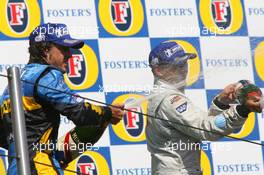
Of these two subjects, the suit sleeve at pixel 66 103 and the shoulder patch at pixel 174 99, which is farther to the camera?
the shoulder patch at pixel 174 99

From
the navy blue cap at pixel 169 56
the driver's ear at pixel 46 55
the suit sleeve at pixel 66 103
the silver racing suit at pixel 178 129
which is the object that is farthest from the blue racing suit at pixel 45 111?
the navy blue cap at pixel 169 56

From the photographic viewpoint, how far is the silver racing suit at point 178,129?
5414mm

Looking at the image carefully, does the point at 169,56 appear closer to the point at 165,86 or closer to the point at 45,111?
the point at 165,86

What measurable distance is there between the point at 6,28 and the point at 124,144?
0.94 meters

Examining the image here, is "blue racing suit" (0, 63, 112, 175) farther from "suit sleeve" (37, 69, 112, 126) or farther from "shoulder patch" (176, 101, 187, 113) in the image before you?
"shoulder patch" (176, 101, 187, 113)

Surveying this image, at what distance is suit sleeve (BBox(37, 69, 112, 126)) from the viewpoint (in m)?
5.13

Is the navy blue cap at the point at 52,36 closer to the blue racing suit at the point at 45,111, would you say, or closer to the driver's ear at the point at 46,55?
the driver's ear at the point at 46,55

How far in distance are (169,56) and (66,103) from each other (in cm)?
71

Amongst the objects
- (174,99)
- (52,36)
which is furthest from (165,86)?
(52,36)

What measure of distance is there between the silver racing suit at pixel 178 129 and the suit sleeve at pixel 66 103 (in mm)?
365

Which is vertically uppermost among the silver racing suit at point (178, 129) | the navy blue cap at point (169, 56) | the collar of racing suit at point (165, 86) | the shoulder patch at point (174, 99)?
A: the navy blue cap at point (169, 56)

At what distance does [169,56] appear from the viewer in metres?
5.67

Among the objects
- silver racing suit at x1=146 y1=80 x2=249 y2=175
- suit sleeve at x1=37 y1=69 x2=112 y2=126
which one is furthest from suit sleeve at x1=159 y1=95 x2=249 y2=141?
suit sleeve at x1=37 y1=69 x2=112 y2=126

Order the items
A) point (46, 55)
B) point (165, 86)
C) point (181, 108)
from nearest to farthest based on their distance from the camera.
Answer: point (46, 55) < point (181, 108) < point (165, 86)
